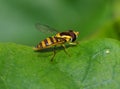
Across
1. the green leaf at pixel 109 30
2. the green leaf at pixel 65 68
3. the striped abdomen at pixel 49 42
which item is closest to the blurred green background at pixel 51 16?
the green leaf at pixel 109 30

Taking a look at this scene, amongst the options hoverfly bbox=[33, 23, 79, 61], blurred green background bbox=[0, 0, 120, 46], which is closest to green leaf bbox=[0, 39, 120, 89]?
hoverfly bbox=[33, 23, 79, 61]

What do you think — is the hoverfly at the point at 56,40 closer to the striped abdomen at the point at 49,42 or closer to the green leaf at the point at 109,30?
the striped abdomen at the point at 49,42

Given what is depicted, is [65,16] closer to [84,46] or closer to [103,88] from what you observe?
[84,46]

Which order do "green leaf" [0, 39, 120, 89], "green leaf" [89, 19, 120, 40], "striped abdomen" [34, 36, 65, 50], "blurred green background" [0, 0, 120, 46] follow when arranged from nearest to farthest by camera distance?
"green leaf" [0, 39, 120, 89] → "striped abdomen" [34, 36, 65, 50] → "green leaf" [89, 19, 120, 40] → "blurred green background" [0, 0, 120, 46]

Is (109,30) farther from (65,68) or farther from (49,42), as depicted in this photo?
(65,68)

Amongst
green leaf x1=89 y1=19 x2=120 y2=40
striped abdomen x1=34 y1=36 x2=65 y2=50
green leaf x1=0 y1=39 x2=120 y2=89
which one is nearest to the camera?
green leaf x1=0 y1=39 x2=120 y2=89

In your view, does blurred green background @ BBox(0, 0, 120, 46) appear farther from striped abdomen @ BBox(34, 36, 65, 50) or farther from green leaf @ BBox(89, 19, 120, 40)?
striped abdomen @ BBox(34, 36, 65, 50)
